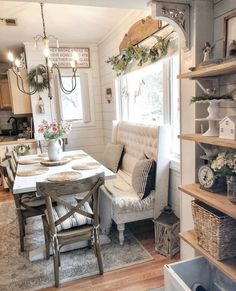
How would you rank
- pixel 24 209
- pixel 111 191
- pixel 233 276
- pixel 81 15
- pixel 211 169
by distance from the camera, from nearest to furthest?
1. pixel 233 276
2. pixel 211 169
3. pixel 24 209
4. pixel 111 191
5. pixel 81 15

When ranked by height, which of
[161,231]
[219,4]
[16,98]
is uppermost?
[219,4]

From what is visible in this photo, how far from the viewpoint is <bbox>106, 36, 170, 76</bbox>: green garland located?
258 cm

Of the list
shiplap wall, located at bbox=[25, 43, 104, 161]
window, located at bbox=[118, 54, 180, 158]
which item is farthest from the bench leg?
shiplap wall, located at bbox=[25, 43, 104, 161]

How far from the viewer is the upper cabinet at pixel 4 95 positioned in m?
5.04

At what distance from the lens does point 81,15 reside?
344 centimetres

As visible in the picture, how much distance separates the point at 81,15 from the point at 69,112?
1.91m

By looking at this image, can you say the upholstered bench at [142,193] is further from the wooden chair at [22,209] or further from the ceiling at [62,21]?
the ceiling at [62,21]

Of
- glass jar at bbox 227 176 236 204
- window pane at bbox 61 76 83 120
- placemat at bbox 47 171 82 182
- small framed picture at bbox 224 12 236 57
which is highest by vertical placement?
small framed picture at bbox 224 12 236 57

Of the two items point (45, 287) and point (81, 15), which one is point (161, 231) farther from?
point (81, 15)

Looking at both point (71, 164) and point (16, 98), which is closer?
→ point (71, 164)

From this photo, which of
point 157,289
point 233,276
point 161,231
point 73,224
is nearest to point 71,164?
point 73,224

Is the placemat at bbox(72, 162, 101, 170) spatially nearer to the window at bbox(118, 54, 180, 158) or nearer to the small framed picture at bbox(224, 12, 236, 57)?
the window at bbox(118, 54, 180, 158)

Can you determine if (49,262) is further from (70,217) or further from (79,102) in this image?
(79,102)

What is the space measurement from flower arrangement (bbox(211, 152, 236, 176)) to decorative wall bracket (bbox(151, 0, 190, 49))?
788mm
